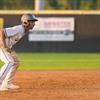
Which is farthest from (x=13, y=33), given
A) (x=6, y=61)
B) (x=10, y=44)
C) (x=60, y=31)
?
(x=60, y=31)

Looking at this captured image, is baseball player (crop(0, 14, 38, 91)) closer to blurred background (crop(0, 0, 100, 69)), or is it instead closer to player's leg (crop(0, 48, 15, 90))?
player's leg (crop(0, 48, 15, 90))

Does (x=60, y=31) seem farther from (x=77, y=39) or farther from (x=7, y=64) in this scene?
(x=7, y=64)

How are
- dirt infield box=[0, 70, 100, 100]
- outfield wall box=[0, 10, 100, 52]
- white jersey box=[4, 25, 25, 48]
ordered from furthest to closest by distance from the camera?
outfield wall box=[0, 10, 100, 52]
white jersey box=[4, 25, 25, 48]
dirt infield box=[0, 70, 100, 100]

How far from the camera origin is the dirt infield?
945 cm

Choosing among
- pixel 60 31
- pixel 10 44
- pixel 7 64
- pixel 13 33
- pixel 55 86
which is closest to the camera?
pixel 13 33

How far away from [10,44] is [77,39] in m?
14.7

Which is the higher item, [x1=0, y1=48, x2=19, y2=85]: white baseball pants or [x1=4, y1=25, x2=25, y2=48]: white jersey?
[x1=4, y1=25, x2=25, y2=48]: white jersey

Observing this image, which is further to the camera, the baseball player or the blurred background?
the blurred background

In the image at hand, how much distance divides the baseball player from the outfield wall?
545 inches

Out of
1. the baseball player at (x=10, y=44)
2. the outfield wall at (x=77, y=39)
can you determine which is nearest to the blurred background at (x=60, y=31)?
the outfield wall at (x=77, y=39)

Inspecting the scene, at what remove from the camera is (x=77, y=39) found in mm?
24719

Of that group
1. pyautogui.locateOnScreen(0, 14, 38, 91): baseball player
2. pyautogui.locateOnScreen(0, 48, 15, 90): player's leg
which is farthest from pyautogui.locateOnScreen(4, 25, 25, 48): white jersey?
pyautogui.locateOnScreen(0, 48, 15, 90): player's leg

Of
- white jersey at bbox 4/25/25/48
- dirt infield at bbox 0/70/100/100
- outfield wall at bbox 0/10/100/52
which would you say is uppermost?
white jersey at bbox 4/25/25/48

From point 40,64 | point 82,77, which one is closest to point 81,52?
point 40,64
